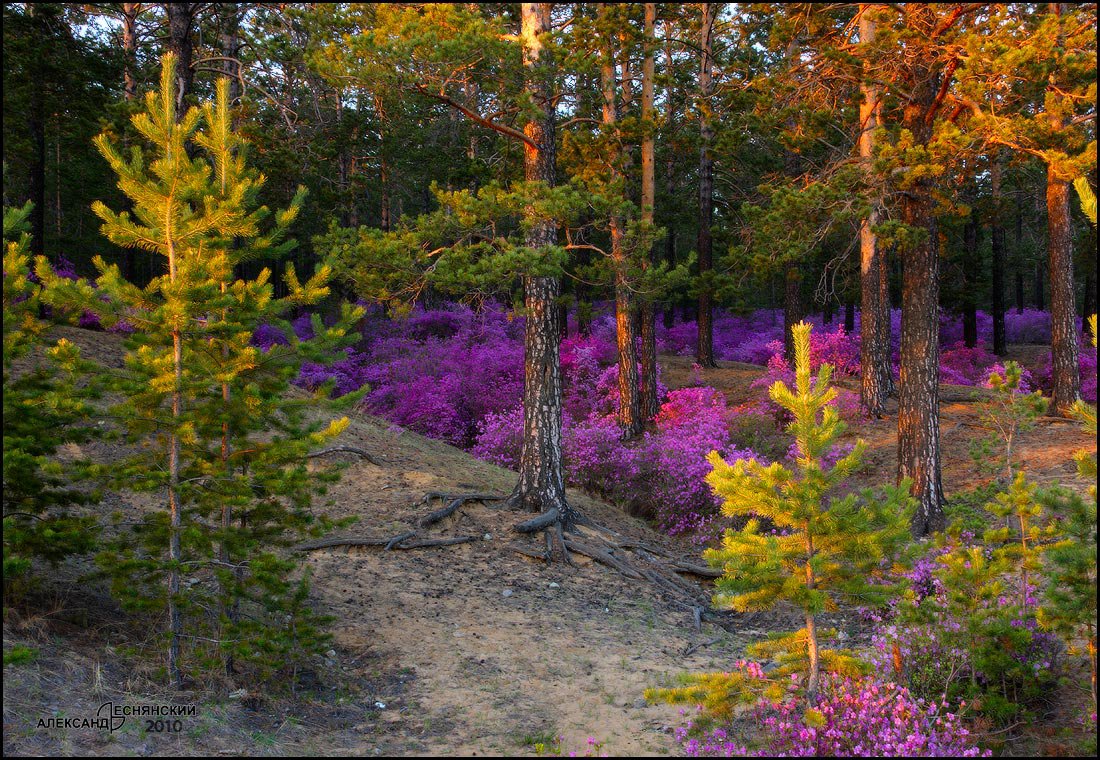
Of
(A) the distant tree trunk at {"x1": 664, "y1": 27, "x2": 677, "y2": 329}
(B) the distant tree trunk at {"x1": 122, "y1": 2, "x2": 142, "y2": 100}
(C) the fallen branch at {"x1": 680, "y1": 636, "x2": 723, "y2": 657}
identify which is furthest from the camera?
(A) the distant tree trunk at {"x1": 664, "y1": 27, "x2": 677, "y2": 329}

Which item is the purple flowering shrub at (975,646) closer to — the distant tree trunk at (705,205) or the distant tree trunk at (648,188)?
the distant tree trunk at (648,188)

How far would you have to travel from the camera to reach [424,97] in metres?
9.83

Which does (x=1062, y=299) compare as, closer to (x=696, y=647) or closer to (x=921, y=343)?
(x=921, y=343)

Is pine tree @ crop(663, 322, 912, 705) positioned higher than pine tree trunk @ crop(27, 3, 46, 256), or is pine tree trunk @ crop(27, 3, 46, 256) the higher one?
pine tree trunk @ crop(27, 3, 46, 256)

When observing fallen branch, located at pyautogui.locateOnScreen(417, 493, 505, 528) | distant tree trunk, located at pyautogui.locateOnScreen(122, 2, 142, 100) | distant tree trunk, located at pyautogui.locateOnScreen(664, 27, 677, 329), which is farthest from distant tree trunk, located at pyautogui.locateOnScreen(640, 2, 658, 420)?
distant tree trunk, located at pyautogui.locateOnScreen(122, 2, 142, 100)

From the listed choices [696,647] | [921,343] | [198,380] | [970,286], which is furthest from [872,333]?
[198,380]

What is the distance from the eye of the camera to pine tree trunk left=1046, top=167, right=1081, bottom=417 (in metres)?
13.9

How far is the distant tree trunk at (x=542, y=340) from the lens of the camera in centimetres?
1034

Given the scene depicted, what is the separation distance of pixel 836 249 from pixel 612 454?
15731 mm

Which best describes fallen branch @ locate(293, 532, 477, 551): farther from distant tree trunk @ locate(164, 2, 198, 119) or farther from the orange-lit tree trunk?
the orange-lit tree trunk

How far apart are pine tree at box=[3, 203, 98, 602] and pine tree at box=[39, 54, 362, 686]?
0.89 ft

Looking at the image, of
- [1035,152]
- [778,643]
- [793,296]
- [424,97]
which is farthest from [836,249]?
[778,643]

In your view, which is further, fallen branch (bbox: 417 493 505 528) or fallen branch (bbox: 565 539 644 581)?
fallen branch (bbox: 417 493 505 528)

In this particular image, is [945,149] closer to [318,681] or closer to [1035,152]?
[1035,152]
